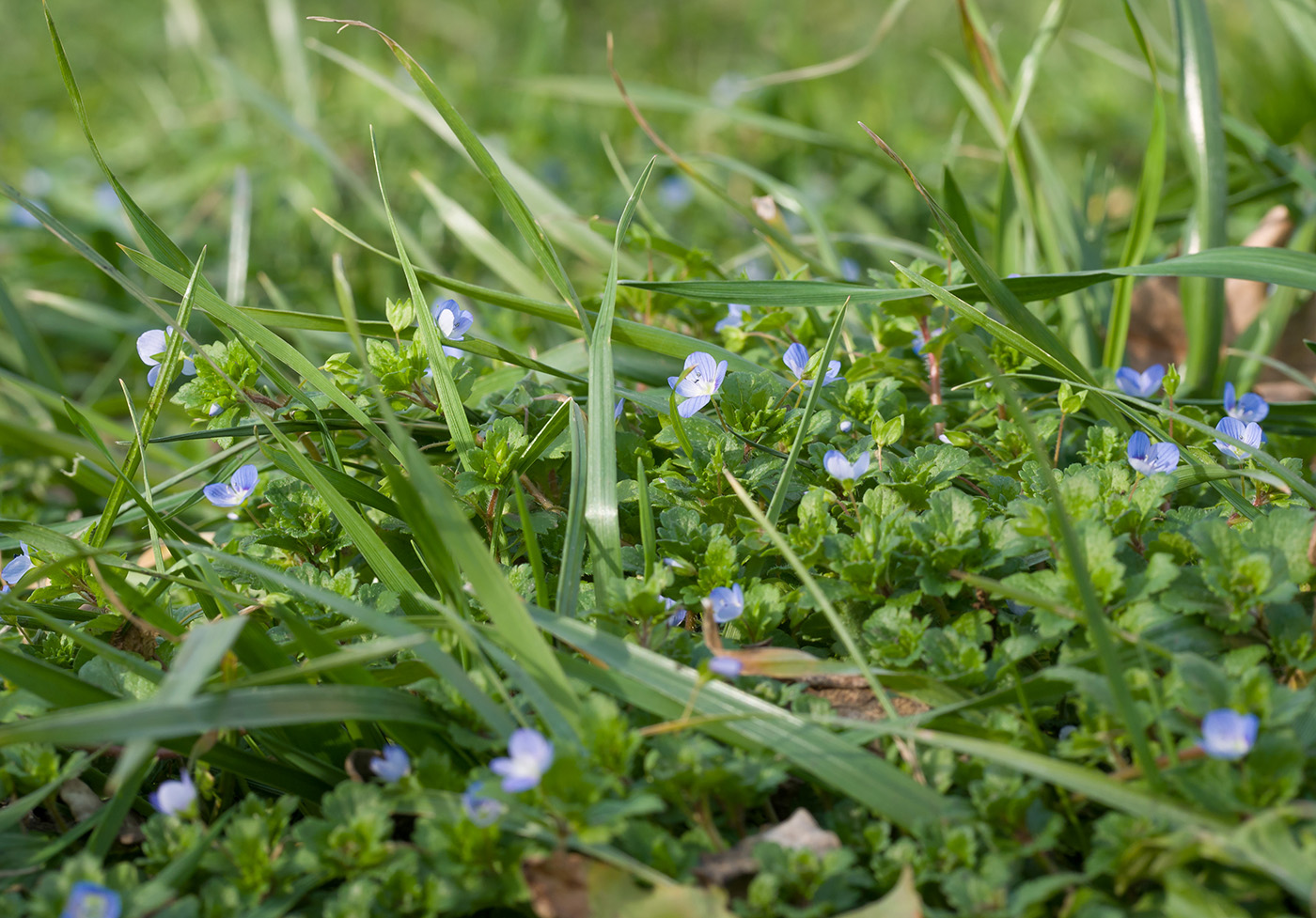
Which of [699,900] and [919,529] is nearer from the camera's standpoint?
[699,900]

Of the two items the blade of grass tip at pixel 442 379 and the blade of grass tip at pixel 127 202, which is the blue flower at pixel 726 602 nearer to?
the blade of grass tip at pixel 442 379

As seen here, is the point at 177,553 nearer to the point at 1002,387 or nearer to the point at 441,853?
the point at 441,853

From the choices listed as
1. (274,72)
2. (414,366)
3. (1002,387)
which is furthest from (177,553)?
(274,72)

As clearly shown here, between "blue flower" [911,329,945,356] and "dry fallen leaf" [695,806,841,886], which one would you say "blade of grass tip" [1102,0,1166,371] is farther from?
"dry fallen leaf" [695,806,841,886]

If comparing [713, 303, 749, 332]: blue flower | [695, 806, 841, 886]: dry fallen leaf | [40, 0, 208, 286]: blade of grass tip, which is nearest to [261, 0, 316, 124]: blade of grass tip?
Answer: [40, 0, 208, 286]: blade of grass tip

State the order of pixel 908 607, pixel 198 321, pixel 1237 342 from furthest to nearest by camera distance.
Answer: pixel 198 321, pixel 1237 342, pixel 908 607

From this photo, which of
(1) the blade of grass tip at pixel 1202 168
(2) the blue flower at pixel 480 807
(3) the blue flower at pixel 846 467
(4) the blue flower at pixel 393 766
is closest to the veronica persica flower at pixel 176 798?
(4) the blue flower at pixel 393 766

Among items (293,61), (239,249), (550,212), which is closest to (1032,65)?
(550,212)
